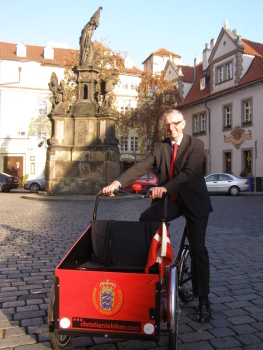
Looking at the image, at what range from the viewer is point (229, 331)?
3.62 m

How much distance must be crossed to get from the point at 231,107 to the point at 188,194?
106 feet

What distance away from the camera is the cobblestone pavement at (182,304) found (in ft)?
11.2

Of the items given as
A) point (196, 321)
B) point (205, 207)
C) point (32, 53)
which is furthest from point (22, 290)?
point (32, 53)

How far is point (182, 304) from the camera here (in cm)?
436

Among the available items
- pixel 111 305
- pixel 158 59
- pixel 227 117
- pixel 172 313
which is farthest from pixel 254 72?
pixel 158 59

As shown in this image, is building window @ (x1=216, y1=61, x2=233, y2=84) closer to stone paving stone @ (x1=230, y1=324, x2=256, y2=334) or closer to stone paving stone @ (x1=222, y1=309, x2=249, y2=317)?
stone paving stone @ (x1=222, y1=309, x2=249, y2=317)

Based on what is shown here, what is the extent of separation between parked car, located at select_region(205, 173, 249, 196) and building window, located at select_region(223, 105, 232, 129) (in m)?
9.49

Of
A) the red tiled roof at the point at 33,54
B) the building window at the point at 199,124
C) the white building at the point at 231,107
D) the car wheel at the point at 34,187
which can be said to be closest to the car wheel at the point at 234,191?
the white building at the point at 231,107

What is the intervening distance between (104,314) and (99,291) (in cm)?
16

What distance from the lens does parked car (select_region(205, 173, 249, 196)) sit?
85.9 ft

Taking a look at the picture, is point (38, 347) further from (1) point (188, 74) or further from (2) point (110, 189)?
(1) point (188, 74)

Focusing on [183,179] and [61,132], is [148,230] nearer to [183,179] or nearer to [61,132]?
[183,179]

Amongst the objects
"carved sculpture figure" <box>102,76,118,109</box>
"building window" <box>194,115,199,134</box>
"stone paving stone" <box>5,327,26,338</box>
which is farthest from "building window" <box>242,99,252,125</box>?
"stone paving stone" <box>5,327,26,338</box>

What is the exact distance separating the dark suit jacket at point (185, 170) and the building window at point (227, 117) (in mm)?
32096
